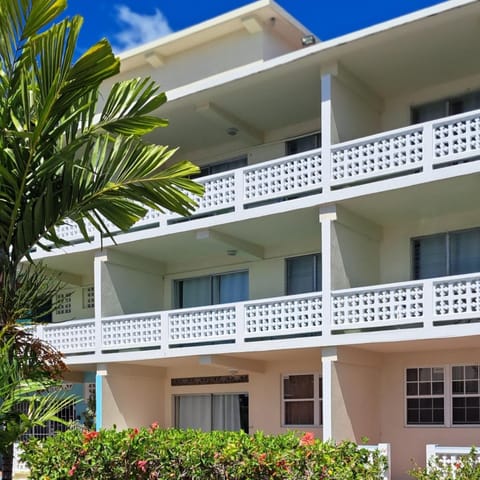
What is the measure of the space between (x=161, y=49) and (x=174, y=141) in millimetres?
A: 2665

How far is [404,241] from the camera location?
712 inches

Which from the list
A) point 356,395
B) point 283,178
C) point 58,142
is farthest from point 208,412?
point 58,142

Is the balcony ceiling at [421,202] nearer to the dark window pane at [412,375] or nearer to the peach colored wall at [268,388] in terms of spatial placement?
the dark window pane at [412,375]

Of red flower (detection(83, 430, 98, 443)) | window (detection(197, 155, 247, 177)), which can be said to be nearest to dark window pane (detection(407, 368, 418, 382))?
window (detection(197, 155, 247, 177))

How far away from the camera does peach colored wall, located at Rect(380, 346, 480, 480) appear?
54.9ft

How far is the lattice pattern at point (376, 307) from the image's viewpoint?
1540 cm

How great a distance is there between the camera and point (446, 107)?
17.9 meters

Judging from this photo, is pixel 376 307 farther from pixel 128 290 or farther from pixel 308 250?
pixel 128 290

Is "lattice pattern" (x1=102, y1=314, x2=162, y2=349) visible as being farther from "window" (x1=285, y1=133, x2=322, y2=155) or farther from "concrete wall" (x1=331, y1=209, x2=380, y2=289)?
"window" (x1=285, y1=133, x2=322, y2=155)

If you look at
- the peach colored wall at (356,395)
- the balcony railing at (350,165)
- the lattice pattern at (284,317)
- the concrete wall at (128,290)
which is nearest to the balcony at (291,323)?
the lattice pattern at (284,317)

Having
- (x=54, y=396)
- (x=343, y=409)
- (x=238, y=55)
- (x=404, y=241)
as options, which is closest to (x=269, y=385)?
(x=343, y=409)

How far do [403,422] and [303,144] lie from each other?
25.1 ft

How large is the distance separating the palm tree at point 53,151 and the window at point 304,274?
11202 millimetres

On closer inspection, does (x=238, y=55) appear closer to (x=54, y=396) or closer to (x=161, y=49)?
(x=161, y=49)
